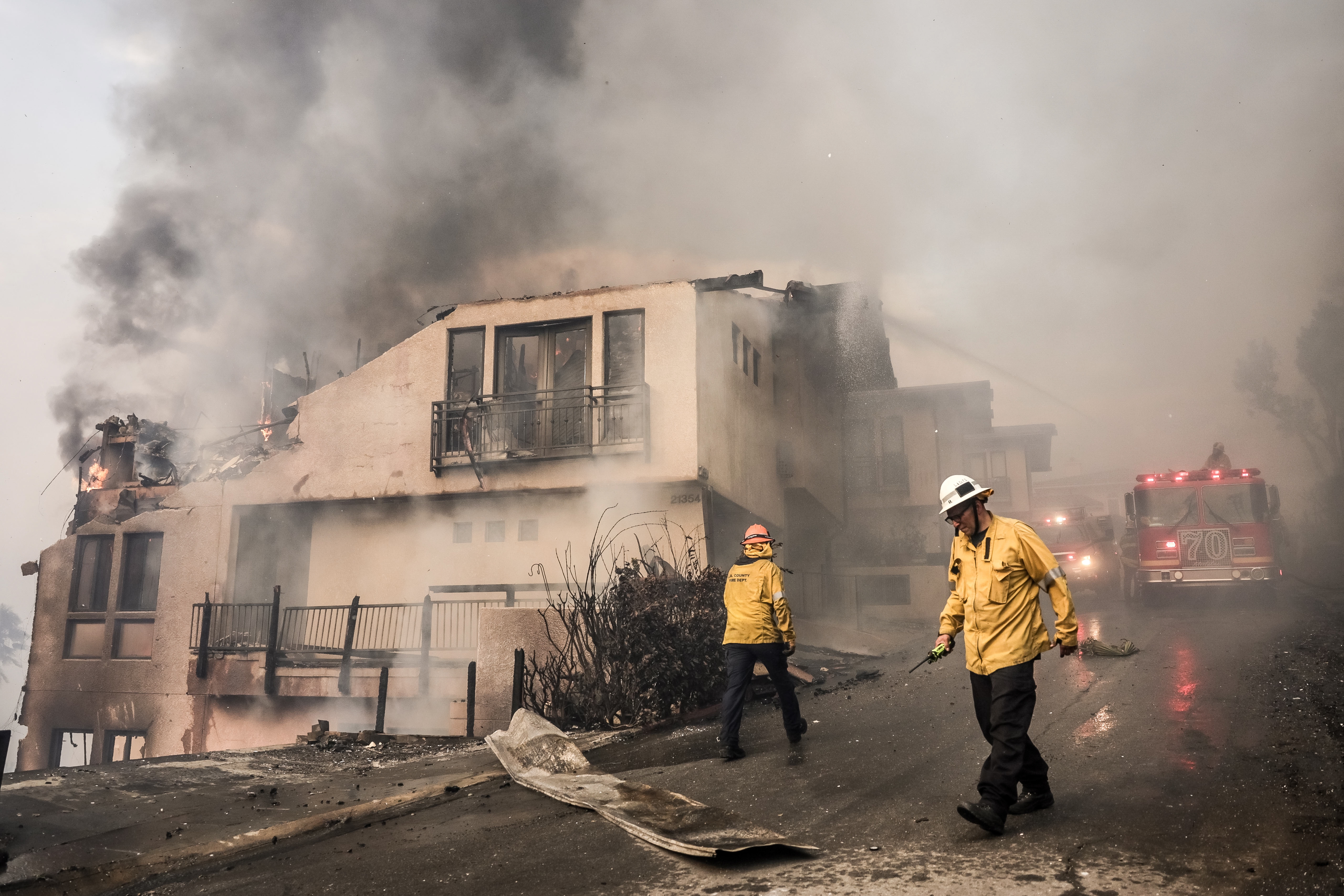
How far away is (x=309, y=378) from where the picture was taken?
980 inches

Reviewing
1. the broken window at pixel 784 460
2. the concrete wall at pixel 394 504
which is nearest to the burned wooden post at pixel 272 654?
the concrete wall at pixel 394 504

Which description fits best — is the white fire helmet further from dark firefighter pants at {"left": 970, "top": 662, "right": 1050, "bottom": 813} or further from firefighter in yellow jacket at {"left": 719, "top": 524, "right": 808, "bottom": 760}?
firefighter in yellow jacket at {"left": 719, "top": 524, "right": 808, "bottom": 760}

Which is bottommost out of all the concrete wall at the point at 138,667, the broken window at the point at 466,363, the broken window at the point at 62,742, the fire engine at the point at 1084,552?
the broken window at the point at 62,742

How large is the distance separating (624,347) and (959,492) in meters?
11.2

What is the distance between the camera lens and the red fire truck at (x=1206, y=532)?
16.2 meters

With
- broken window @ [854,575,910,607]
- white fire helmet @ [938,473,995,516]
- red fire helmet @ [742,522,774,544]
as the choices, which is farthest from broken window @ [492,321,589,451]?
white fire helmet @ [938,473,995,516]

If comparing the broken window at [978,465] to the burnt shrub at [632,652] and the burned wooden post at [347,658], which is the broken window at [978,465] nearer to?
the burned wooden post at [347,658]

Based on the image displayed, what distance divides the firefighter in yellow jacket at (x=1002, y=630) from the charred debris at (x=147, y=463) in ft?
52.4

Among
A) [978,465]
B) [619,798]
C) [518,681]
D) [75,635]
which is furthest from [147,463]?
[978,465]

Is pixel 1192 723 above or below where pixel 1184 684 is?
below

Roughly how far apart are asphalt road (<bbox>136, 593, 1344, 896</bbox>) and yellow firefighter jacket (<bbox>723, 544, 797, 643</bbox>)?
877 mm

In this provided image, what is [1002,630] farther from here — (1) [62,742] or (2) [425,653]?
(1) [62,742]

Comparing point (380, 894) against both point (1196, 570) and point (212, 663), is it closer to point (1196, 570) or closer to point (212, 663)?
point (212, 663)

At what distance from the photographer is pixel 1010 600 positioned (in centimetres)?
449
